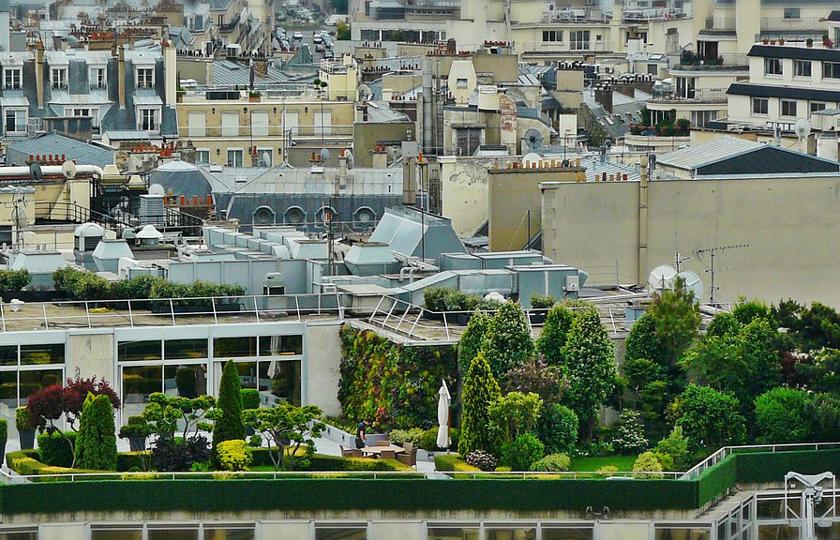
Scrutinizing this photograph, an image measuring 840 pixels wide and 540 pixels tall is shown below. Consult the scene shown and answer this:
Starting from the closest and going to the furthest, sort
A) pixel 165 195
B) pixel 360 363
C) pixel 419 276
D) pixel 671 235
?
pixel 360 363 < pixel 419 276 < pixel 671 235 < pixel 165 195

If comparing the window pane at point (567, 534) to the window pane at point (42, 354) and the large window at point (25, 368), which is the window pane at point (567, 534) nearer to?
the large window at point (25, 368)

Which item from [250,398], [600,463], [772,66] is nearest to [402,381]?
[250,398]

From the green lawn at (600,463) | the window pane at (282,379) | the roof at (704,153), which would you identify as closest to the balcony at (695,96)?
the roof at (704,153)

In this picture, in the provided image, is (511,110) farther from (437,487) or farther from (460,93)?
(437,487)

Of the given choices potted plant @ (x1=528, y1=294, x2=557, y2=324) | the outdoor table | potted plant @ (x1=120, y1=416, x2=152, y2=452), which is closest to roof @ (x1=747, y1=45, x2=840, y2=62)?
potted plant @ (x1=528, y1=294, x2=557, y2=324)

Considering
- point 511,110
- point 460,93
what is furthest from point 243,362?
point 460,93

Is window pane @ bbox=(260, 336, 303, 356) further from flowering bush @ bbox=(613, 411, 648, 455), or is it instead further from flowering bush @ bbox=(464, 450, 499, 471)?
flowering bush @ bbox=(613, 411, 648, 455)

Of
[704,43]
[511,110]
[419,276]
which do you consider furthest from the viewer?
[704,43]
